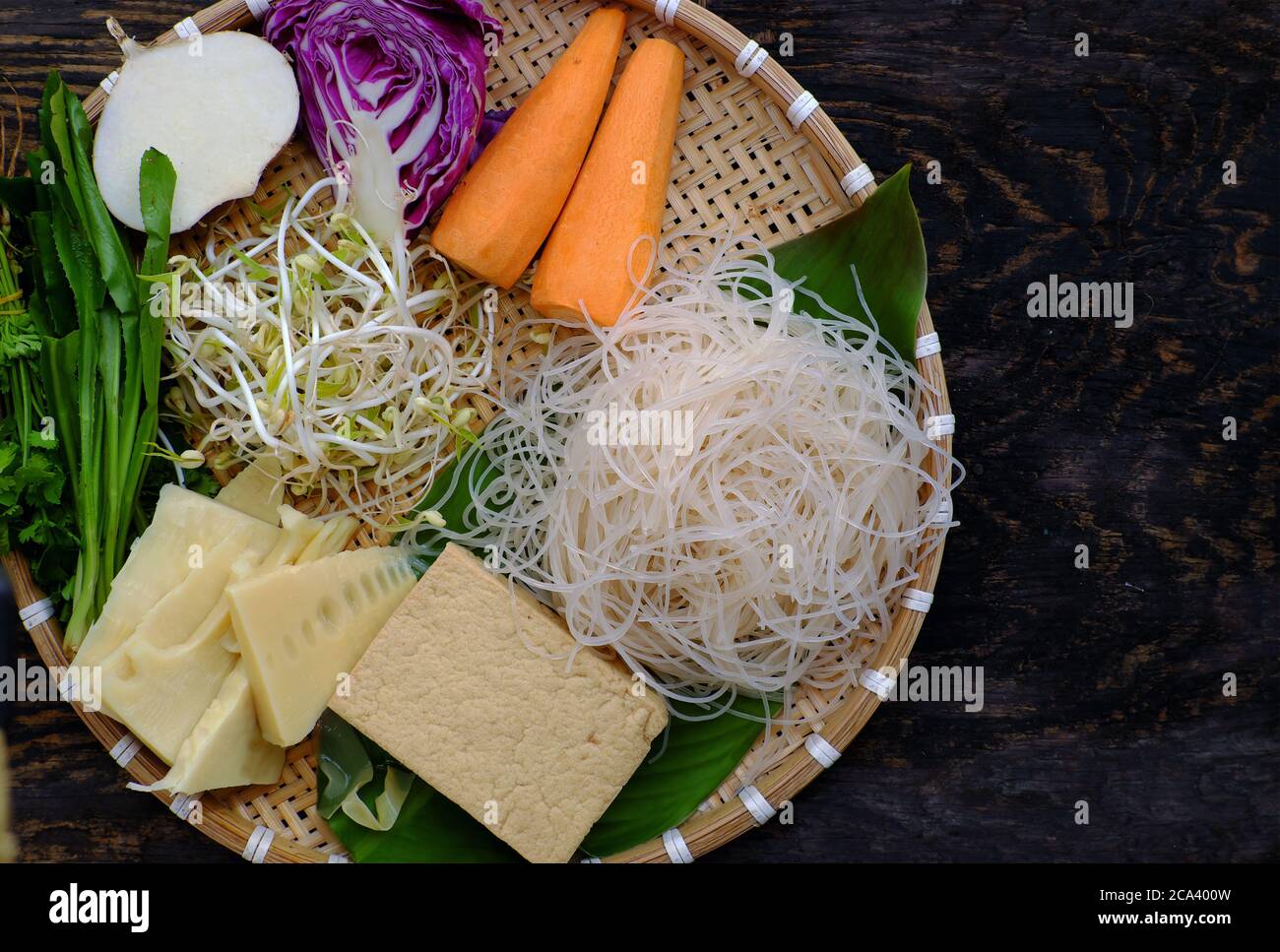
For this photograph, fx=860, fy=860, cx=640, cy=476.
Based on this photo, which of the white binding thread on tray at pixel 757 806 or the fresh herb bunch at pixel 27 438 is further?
the white binding thread on tray at pixel 757 806

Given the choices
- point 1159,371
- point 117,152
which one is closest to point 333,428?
point 117,152

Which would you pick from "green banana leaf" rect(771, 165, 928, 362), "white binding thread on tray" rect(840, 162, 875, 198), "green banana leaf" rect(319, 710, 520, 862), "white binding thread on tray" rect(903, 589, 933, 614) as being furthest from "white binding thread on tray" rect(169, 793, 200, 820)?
"white binding thread on tray" rect(840, 162, 875, 198)

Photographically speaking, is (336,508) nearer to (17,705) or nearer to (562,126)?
(17,705)

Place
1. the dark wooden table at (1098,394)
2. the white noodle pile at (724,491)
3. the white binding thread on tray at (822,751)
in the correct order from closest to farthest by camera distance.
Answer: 1. the white noodle pile at (724,491)
2. the white binding thread on tray at (822,751)
3. the dark wooden table at (1098,394)

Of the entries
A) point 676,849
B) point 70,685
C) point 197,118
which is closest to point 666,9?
point 197,118

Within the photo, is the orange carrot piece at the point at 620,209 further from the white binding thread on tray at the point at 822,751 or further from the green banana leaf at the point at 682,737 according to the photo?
the white binding thread on tray at the point at 822,751

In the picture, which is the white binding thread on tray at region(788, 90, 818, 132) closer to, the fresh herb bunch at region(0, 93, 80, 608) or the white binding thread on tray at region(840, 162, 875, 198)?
the white binding thread on tray at region(840, 162, 875, 198)

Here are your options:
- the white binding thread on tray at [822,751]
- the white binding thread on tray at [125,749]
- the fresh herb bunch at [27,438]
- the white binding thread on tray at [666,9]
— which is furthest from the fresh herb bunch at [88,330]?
the white binding thread on tray at [822,751]
